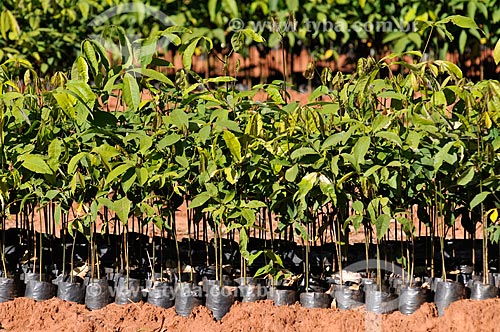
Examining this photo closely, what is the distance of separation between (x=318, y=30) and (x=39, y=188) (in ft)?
17.0

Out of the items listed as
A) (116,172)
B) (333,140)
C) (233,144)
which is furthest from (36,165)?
(333,140)

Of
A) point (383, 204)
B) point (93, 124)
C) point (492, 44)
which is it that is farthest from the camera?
point (492, 44)

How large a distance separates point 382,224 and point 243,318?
0.59 m

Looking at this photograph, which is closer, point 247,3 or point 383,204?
point 383,204

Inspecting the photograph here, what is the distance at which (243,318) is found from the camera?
3072mm

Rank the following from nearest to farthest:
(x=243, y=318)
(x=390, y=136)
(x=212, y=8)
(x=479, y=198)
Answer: (x=390, y=136)
(x=479, y=198)
(x=243, y=318)
(x=212, y=8)

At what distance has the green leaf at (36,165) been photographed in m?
2.97

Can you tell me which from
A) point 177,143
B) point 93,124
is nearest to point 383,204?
point 177,143

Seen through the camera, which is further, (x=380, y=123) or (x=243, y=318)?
(x=243, y=318)

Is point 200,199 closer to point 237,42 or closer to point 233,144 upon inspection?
point 233,144

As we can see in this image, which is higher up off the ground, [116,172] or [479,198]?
[116,172]

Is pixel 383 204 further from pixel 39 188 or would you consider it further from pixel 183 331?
pixel 39 188

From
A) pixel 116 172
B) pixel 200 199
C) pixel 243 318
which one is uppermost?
pixel 116 172

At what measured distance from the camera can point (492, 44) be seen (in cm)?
788
